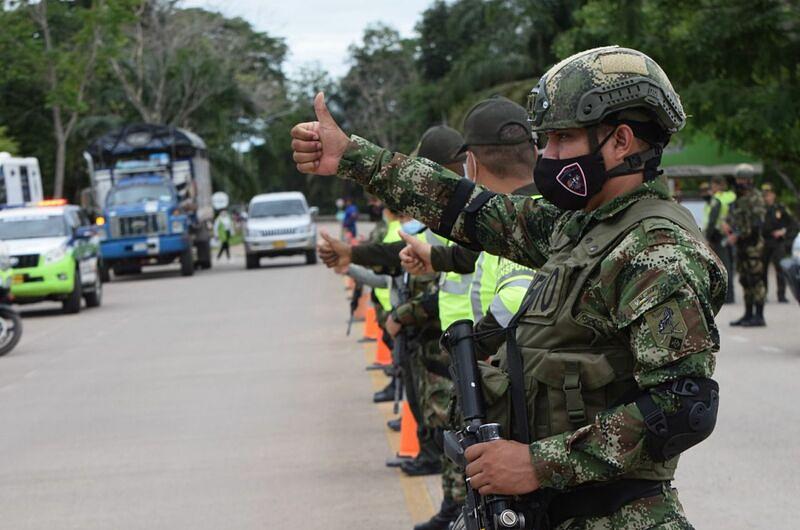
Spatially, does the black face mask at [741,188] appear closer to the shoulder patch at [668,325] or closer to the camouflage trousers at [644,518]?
the camouflage trousers at [644,518]

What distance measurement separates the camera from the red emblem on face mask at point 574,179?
3.20 metres

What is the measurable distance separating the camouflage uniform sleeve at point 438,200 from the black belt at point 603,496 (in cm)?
73

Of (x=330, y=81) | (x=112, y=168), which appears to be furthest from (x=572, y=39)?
(x=330, y=81)

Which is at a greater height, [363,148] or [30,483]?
[363,148]

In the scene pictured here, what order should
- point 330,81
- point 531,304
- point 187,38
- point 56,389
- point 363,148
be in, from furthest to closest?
point 330,81 < point 187,38 < point 56,389 < point 363,148 < point 531,304

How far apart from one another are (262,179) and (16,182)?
62.5 metres

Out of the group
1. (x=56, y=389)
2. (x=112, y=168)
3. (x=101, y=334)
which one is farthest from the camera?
(x=112, y=168)

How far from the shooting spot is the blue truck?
105 feet

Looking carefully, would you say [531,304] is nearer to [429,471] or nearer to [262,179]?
[429,471]

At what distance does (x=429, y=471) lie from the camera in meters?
8.47

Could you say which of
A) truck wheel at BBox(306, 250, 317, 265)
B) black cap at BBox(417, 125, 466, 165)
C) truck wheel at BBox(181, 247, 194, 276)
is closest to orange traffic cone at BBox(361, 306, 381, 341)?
black cap at BBox(417, 125, 466, 165)

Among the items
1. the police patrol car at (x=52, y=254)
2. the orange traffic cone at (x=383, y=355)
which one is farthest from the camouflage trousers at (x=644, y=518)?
the police patrol car at (x=52, y=254)

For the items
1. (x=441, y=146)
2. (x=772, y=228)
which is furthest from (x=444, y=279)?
(x=772, y=228)

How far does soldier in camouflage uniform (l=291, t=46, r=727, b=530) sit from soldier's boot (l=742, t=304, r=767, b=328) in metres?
13.6
